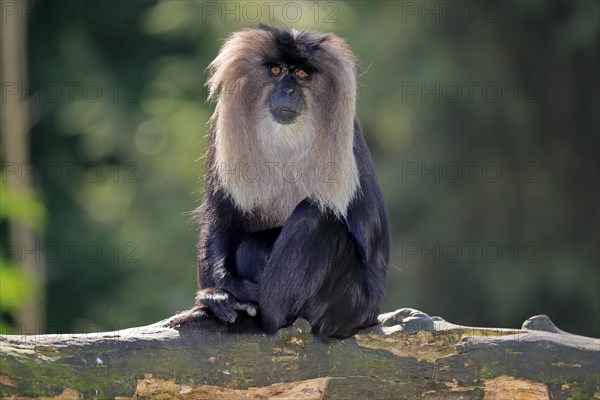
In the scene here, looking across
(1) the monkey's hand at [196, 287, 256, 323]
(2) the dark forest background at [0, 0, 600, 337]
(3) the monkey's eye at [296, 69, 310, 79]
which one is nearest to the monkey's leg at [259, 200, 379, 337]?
(1) the monkey's hand at [196, 287, 256, 323]

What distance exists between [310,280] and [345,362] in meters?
0.59

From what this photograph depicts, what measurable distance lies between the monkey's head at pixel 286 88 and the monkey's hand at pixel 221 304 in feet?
3.49

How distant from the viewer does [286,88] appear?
6.88 meters

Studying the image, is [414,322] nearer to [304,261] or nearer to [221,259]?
[304,261]

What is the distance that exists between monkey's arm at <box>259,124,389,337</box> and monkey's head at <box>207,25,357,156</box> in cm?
52

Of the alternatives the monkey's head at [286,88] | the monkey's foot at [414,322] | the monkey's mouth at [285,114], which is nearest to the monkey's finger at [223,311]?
the monkey's foot at [414,322]

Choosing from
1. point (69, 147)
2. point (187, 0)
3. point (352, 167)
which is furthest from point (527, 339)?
point (69, 147)

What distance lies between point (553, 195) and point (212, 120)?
1157 centimetres

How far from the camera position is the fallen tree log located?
5.99m

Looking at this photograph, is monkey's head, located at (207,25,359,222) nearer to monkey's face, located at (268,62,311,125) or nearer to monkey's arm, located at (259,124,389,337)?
monkey's face, located at (268,62,311,125)

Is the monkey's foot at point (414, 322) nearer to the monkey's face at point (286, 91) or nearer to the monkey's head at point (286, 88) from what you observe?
the monkey's head at point (286, 88)

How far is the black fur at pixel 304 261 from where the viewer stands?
6.57 m

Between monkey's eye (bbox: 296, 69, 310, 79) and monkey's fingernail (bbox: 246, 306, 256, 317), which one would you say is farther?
monkey's eye (bbox: 296, 69, 310, 79)

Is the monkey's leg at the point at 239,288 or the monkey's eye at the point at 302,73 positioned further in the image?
the monkey's eye at the point at 302,73
